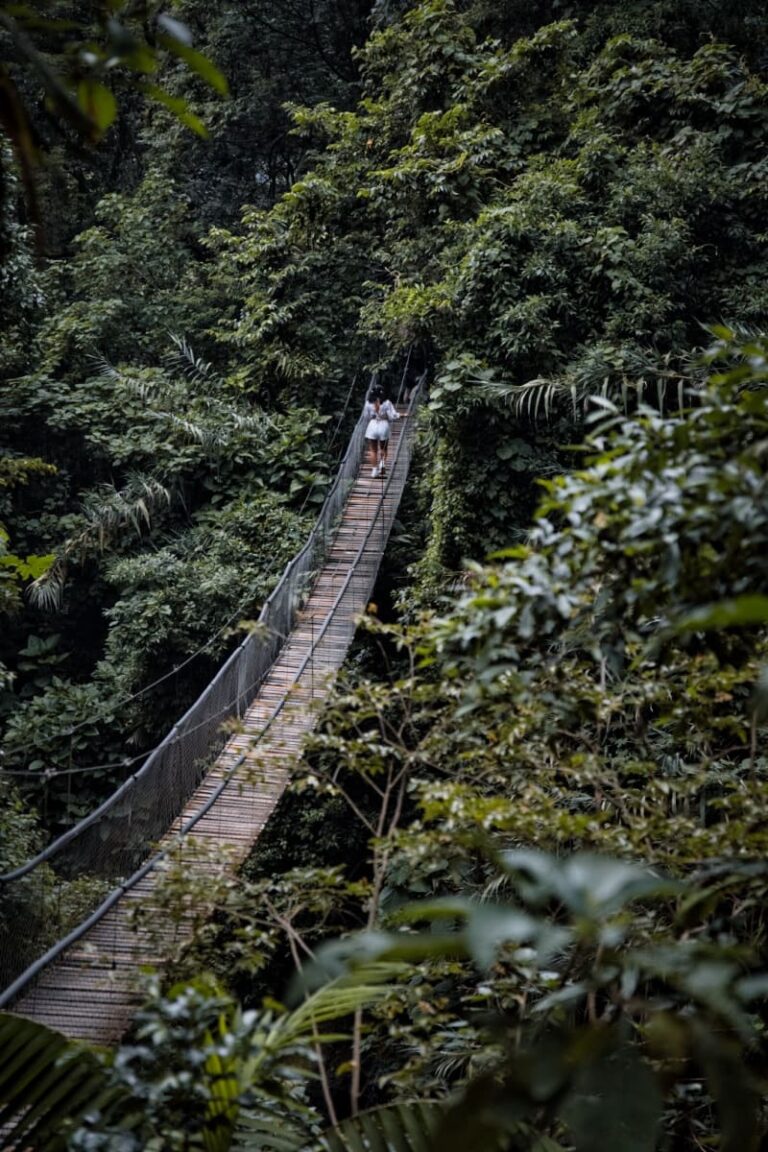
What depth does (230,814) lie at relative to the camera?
5.62 meters

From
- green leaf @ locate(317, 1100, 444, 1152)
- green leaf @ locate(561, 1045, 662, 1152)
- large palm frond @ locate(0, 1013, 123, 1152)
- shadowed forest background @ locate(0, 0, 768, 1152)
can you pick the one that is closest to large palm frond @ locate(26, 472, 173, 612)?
shadowed forest background @ locate(0, 0, 768, 1152)

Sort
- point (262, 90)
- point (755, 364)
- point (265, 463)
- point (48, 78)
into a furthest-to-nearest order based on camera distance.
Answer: point (262, 90)
point (265, 463)
point (755, 364)
point (48, 78)

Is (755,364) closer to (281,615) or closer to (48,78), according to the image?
(48,78)

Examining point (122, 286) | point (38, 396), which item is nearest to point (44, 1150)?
point (38, 396)

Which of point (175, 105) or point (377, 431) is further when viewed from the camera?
point (377, 431)

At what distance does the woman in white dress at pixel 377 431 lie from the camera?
34.4ft

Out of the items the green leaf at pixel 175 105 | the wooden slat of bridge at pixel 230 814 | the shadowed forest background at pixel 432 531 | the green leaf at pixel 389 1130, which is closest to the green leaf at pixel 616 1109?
the shadowed forest background at pixel 432 531

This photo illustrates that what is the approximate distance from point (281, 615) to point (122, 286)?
668 centimetres

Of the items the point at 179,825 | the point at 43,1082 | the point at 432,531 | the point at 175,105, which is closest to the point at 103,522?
the point at 432,531

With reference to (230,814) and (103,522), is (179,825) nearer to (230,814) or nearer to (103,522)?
(230,814)

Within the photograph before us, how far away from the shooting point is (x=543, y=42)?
970 centimetres

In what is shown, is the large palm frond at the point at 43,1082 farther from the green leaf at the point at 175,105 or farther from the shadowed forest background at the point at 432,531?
the green leaf at the point at 175,105

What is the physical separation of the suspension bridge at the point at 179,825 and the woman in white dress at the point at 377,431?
1.36 meters

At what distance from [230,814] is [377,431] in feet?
18.9
